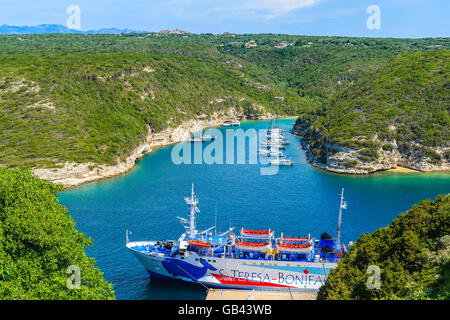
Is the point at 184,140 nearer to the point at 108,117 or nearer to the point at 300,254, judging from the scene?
the point at 108,117

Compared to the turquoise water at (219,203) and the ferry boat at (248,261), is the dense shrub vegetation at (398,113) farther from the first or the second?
the ferry boat at (248,261)

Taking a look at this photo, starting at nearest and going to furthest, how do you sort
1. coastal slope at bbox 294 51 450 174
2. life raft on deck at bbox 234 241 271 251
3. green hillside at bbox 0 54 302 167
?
1. life raft on deck at bbox 234 241 271 251
2. green hillside at bbox 0 54 302 167
3. coastal slope at bbox 294 51 450 174

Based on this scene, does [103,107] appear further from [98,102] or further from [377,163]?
[377,163]

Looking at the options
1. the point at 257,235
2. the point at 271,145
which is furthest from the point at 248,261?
the point at 271,145

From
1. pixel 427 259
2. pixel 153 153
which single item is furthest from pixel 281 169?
pixel 427 259

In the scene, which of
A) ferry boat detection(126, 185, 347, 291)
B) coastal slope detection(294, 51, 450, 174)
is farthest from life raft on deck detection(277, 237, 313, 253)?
coastal slope detection(294, 51, 450, 174)

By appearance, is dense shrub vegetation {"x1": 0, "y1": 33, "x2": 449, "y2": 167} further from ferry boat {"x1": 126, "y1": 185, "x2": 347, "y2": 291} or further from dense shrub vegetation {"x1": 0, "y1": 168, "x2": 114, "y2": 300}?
dense shrub vegetation {"x1": 0, "y1": 168, "x2": 114, "y2": 300}
